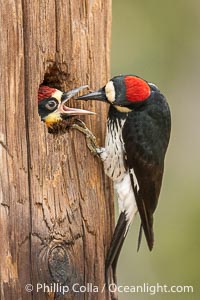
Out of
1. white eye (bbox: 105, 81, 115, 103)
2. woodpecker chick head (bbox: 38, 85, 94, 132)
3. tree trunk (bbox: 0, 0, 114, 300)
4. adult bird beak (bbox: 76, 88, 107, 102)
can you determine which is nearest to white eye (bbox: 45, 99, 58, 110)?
woodpecker chick head (bbox: 38, 85, 94, 132)

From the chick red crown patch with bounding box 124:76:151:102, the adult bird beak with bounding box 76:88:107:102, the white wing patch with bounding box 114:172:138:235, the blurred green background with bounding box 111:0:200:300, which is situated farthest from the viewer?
the blurred green background with bounding box 111:0:200:300

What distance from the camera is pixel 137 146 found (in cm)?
654

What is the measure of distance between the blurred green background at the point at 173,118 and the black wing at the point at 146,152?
2.86 meters

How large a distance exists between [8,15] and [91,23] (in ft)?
1.97

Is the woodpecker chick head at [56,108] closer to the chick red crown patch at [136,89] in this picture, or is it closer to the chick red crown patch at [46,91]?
the chick red crown patch at [46,91]

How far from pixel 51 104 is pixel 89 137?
14.3 inches

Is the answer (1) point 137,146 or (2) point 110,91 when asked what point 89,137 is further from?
(1) point 137,146

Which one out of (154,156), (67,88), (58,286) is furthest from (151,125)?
(58,286)

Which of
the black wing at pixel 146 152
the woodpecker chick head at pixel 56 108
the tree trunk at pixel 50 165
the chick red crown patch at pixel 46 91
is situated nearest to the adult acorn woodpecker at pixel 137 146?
the black wing at pixel 146 152

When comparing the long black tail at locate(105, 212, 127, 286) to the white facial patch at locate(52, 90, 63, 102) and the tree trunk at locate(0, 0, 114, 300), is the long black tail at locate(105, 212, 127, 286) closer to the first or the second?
the tree trunk at locate(0, 0, 114, 300)

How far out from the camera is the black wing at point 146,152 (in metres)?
6.54

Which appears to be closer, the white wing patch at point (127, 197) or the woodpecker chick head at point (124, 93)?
the woodpecker chick head at point (124, 93)

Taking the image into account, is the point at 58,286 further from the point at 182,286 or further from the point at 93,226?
the point at 182,286

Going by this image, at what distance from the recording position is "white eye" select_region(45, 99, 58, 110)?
6387 mm
